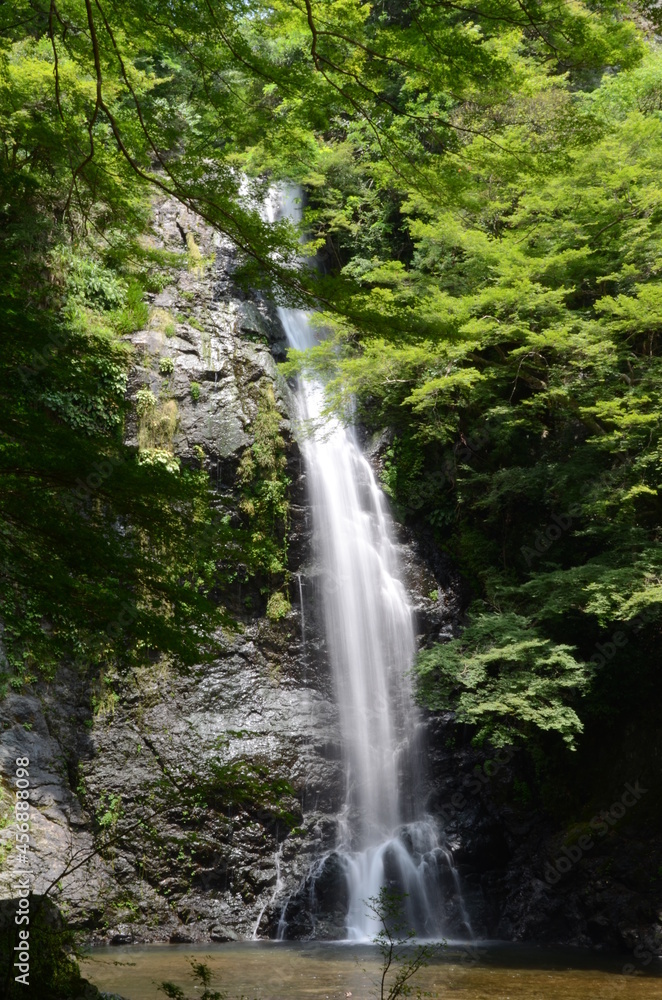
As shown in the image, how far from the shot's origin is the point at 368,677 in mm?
12031

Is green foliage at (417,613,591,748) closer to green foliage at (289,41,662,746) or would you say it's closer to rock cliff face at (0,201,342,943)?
green foliage at (289,41,662,746)

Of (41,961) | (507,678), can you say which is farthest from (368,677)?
(41,961)

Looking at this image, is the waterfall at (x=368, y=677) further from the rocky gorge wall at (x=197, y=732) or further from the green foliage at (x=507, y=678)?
the green foliage at (x=507, y=678)

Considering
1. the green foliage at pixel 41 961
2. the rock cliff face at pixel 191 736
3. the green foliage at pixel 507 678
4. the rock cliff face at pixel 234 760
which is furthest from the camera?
the rock cliff face at pixel 191 736

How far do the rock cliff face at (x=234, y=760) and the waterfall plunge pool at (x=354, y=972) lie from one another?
0.56 meters

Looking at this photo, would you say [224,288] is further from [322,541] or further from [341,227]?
[322,541]

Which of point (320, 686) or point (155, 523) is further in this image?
point (320, 686)

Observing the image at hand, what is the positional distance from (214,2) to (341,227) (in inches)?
517

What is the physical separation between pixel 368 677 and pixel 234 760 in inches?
187

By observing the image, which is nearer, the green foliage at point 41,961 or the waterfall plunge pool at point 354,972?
the green foliage at point 41,961

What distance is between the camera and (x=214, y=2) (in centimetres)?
409

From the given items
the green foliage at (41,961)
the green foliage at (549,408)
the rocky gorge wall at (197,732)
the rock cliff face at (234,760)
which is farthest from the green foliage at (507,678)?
the green foliage at (41,961)

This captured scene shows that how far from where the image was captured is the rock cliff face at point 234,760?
29.6 feet

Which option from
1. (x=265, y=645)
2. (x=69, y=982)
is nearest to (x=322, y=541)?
(x=265, y=645)
